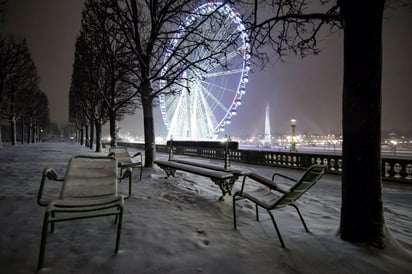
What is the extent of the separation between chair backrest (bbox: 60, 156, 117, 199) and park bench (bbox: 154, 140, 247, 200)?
210cm

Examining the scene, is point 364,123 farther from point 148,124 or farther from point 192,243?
point 148,124

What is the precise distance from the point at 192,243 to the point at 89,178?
64.3 inches

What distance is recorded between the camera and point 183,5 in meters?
10.1

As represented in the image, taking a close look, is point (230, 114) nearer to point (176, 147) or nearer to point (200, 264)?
point (176, 147)

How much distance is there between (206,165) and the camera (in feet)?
21.3

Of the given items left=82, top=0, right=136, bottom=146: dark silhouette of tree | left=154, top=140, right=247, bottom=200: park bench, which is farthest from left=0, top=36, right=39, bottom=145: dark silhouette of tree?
left=154, top=140, right=247, bottom=200: park bench

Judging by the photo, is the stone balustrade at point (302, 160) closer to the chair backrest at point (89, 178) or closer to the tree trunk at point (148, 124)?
the chair backrest at point (89, 178)

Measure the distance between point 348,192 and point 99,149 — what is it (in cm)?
1881

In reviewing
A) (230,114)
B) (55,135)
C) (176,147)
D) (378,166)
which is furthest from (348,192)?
(55,135)

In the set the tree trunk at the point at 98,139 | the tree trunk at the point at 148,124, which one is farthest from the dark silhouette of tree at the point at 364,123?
the tree trunk at the point at 98,139

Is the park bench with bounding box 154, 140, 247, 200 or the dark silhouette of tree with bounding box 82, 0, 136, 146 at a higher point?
the dark silhouette of tree with bounding box 82, 0, 136, 146

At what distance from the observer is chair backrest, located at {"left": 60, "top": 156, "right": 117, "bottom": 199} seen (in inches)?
126

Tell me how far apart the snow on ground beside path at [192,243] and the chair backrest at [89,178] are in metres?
0.46

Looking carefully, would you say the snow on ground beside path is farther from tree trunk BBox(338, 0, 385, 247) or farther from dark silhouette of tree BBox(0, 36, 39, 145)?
dark silhouette of tree BBox(0, 36, 39, 145)
